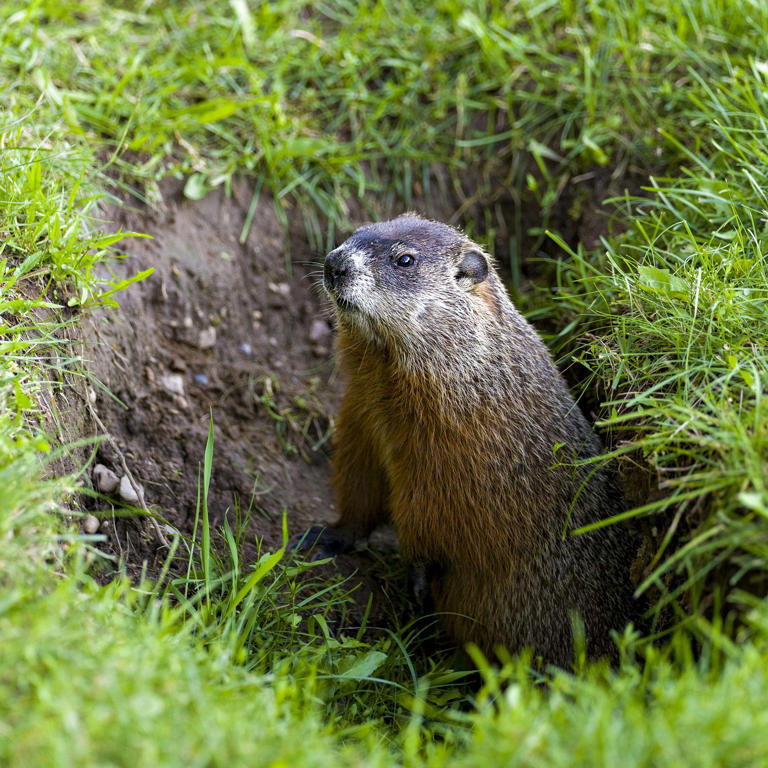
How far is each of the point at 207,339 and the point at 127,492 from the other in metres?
1.44

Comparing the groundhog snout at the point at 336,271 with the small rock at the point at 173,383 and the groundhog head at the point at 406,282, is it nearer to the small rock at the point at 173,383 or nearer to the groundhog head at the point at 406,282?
the groundhog head at the point at 406,282

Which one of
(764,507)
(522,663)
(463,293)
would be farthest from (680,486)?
(463,293)

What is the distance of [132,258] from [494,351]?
2.17 meters

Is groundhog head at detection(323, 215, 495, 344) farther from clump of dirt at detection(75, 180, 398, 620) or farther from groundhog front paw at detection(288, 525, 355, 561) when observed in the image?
groundhog front paw at detection(288, 525, 355, 561)

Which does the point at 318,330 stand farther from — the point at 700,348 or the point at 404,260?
the point at 700,348

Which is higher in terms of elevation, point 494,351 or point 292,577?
point 494,351

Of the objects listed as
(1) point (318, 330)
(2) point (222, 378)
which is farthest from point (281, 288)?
(2) point (222, 378)

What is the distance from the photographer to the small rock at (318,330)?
5.73m

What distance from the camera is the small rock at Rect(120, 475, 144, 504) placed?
397cm

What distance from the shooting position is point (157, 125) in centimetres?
513

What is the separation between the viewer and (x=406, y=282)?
4.17 meters

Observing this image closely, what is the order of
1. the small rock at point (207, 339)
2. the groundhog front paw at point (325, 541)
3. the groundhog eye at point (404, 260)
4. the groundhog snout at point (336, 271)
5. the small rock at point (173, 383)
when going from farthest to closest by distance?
the small rock at point (207, 339) < the small rock at point (173, 383) < the groundhog front paw at point (325, 541) < the groundhog eye at point (404, 260) < the groundhog snout at point (336, 271)

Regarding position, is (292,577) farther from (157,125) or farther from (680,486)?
(157,125)

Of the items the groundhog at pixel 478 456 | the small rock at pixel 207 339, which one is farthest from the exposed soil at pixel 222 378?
the groundhog at pixel 478 456
